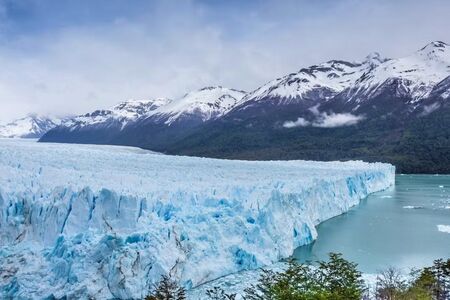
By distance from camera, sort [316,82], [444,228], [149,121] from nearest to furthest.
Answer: [444,228], [316,82], [149,121]

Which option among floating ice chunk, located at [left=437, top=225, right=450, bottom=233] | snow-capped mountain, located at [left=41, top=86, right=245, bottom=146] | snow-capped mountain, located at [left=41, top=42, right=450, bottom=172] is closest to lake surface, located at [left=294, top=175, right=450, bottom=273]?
floating ice chunk, located at [left=437, top=225, right=450, bottom=233]

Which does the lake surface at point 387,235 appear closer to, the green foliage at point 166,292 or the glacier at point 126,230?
the glacier at point 126,230

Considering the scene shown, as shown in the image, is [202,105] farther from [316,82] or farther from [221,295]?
[221,295]

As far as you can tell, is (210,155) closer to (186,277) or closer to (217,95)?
(186,277)

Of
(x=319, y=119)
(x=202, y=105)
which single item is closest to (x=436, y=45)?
(x=319, y=119)

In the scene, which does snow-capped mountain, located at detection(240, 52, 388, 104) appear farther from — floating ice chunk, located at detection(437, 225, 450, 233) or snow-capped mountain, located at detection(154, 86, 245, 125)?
floating ice chunk, located at detection(437, 225, 450, 233)

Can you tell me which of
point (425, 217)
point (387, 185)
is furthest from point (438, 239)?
point (387, 185)
